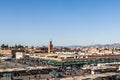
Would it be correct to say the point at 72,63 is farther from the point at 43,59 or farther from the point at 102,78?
the point at 102,78

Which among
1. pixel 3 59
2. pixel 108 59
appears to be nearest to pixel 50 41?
pixel 3 59

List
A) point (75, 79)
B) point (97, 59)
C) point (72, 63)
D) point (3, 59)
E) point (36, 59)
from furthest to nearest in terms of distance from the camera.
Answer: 1. point (3, 59)
2. point (36, 59)
3. point (97, 59)
4. point (72, 63)
5. point (75, 79)

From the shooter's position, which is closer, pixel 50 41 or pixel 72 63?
pixel 72 63

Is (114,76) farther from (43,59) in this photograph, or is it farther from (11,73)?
(43,59)

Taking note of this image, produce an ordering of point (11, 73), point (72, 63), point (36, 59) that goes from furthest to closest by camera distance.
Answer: point (36, 59)
point (72, 63)
point (11, 73)

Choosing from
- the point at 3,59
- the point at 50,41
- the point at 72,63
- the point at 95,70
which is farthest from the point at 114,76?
the point at 50,41

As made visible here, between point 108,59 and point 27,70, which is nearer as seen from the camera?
point 27,70

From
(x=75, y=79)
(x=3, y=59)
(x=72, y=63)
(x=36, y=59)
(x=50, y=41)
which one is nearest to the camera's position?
(x=75, y=79)

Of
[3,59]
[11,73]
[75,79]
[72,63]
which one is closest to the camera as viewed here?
[75,79]

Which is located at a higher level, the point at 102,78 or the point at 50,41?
the point at 50,41
